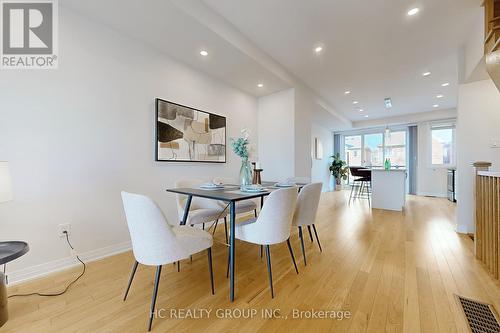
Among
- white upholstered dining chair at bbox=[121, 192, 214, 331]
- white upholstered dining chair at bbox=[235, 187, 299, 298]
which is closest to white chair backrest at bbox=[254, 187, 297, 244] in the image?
white upholstered dining chair at bbox=[235, 187, 299, 298]

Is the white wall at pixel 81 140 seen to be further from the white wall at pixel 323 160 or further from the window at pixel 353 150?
the window at pixel 353 150

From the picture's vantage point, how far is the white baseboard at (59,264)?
1686mm

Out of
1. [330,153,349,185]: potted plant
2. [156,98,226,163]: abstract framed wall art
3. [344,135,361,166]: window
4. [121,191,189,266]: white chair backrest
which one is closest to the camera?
[121,191,189,266]: white chair backrest

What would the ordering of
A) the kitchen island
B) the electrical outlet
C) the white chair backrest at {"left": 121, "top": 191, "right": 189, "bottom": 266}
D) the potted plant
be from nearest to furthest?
the white chair backrest at {"left": 121, "top": 191, "right": 189, "bottom": 266} < the electrical outlet < the kitchen island < the potted plant

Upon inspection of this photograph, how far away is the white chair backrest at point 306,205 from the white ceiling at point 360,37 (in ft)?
6.56

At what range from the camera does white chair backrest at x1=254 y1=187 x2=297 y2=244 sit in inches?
57.9

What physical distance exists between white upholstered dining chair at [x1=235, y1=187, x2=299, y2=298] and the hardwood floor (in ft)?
1.04

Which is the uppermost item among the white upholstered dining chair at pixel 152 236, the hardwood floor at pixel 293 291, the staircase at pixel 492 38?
the staircase at pixel 492 38

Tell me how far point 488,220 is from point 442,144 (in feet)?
19.5

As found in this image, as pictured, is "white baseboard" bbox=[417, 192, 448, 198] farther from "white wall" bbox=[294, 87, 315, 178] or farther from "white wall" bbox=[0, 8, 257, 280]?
"white wall" bbox=[0, 8, 257, 280]

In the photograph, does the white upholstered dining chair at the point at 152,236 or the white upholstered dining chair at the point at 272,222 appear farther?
the white upholstered dining chair at the point at 272,222

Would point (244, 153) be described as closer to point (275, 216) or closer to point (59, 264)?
point (275, 216)

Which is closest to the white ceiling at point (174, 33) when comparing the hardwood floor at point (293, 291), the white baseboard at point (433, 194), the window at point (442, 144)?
the hardwood floor at point (293, 291)

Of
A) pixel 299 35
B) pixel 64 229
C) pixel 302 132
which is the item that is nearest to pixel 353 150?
pixel 302 132
